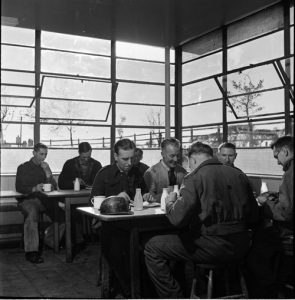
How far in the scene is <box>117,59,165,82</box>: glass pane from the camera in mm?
7340

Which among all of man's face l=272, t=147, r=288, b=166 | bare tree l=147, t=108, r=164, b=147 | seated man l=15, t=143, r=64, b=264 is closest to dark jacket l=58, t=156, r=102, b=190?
seated man l=15, t=143, r=64, b=264

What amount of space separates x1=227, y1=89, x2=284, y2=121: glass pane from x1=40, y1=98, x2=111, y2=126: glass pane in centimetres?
230

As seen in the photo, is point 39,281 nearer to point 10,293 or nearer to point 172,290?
point 10,293

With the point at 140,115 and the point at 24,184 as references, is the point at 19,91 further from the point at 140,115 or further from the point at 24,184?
the point at 140,115

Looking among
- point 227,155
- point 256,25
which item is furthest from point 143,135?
point 256,25

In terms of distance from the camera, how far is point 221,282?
11.6 ft

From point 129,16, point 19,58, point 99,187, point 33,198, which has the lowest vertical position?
point 33,198

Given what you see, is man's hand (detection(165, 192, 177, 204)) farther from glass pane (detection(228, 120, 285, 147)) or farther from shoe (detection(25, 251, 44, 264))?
glass pane (detection(228, 120, 285, 147))

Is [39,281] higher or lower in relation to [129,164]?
lower

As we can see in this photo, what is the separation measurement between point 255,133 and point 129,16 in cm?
267

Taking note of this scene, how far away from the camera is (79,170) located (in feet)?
18.7

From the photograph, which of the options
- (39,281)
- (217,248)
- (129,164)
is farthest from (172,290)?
(39,281)

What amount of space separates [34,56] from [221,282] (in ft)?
16.0

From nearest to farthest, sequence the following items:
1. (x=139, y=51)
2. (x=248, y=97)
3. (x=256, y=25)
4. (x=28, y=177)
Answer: (x=28, y=177) < (x=256, y=25) < (x=248, y=97) < (x=139, y=51)
